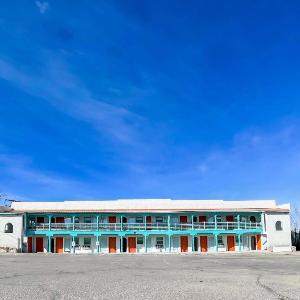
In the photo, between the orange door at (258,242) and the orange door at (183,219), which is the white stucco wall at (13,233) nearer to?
the orange door at (183,219)

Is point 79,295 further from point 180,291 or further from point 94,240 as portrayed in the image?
point 94,240

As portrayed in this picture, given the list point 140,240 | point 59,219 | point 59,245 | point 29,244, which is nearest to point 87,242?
point 59,245

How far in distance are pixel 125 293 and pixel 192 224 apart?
42216 millimetres

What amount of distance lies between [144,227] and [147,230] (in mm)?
531

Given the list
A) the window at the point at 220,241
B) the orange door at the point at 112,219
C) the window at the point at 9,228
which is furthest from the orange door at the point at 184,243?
the window at the point at 9,228

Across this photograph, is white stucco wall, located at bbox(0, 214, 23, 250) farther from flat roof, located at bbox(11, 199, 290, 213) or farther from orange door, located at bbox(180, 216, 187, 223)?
orange door, located at bbox(180, 216, 187, 223)

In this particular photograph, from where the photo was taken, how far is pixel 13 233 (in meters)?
51.4

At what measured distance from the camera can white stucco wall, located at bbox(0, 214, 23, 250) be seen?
5088 centimetres

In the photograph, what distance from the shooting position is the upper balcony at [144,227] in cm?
5272

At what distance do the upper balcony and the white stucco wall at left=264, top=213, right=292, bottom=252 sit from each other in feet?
4.60

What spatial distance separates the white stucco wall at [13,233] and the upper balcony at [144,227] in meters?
1.37

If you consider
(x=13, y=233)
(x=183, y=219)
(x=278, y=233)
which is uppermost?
(x=183, y=219)

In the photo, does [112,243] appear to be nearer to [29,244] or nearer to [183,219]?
[183,219]

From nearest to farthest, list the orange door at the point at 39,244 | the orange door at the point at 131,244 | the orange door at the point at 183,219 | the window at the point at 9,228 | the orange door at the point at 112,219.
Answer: the window at the point at 9,228 → the orange door at the point at 39,244 → the orange door at the point at 131,244 → the orange door at the point at 112,219 → the orange door at the point at 183,219
